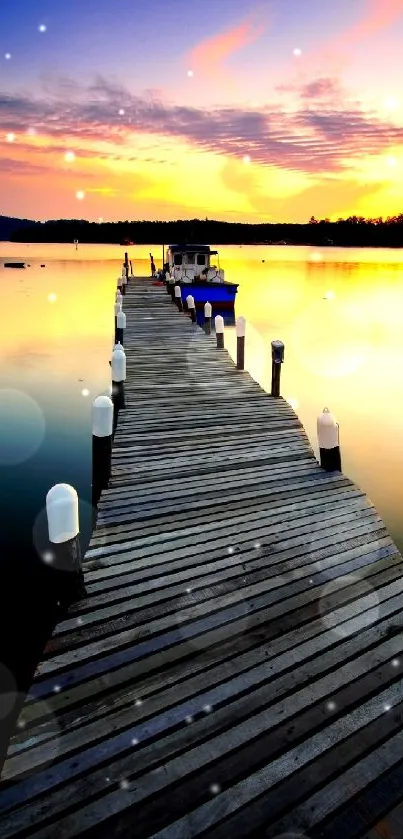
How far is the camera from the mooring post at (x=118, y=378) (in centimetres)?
1057

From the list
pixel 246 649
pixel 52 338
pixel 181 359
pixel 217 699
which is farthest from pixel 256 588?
pixel 52 338

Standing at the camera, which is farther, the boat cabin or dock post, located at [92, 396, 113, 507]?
the boat cabin

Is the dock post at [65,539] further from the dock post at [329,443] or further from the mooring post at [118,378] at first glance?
the mooring post at [118,378]

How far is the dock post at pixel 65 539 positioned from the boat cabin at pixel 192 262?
31813 mm

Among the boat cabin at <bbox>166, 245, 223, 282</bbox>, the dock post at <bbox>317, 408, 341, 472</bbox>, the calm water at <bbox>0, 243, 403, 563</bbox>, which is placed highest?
the boat cabin at <bbox>166, 245, 223, 282</bbox>

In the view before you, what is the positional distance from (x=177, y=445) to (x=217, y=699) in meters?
5.68

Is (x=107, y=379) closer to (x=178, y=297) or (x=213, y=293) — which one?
(x=178, y=297)

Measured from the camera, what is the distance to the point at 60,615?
4.91m

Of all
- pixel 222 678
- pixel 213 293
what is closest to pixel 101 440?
pixel 222 678

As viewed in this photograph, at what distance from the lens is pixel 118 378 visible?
35.7ft

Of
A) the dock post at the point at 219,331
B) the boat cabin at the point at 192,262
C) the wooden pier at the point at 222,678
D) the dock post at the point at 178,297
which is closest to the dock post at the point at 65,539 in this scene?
the wooden pier at the point at 222,678

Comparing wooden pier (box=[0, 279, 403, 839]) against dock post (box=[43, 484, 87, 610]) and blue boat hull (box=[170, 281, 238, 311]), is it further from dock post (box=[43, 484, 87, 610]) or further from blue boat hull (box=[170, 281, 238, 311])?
blue boat hull (box=[170, 281, 238, 311])

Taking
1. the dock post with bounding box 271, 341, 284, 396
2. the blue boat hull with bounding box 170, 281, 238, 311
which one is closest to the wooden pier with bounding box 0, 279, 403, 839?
the dock post with bounding box 271, 341, 284, 396

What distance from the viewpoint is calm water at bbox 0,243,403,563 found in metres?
12.8
